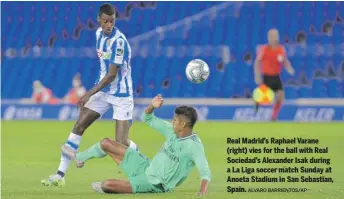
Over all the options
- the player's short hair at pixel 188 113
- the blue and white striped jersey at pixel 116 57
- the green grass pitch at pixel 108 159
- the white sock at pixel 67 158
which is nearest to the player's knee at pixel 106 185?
the green grass pitch at pixel 108 159

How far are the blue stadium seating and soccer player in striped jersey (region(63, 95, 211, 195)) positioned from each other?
18.8 meters

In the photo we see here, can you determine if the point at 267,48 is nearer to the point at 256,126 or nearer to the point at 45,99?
the point at 256,126

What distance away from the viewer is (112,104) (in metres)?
11.9

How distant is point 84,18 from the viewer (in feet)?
109

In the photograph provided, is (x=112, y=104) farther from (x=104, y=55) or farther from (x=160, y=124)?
(x=160, y=124)

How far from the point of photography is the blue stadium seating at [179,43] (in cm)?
2931

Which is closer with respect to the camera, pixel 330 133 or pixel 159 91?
pixel 330 133

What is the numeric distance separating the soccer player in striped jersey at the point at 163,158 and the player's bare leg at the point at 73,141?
3.43ft

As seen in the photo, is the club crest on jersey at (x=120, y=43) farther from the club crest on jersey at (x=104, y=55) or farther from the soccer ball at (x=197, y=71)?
the soccer ball at (x=197, y=71)

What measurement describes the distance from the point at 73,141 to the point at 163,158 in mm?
2029

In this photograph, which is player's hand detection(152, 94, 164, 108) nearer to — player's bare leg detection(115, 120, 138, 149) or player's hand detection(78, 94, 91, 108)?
player's hand detection(78, 94, 91, 108)

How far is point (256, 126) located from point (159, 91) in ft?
24.4

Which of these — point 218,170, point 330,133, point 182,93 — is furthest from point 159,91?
point 218,170

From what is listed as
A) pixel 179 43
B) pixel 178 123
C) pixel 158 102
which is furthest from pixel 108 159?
pixel 179 43
